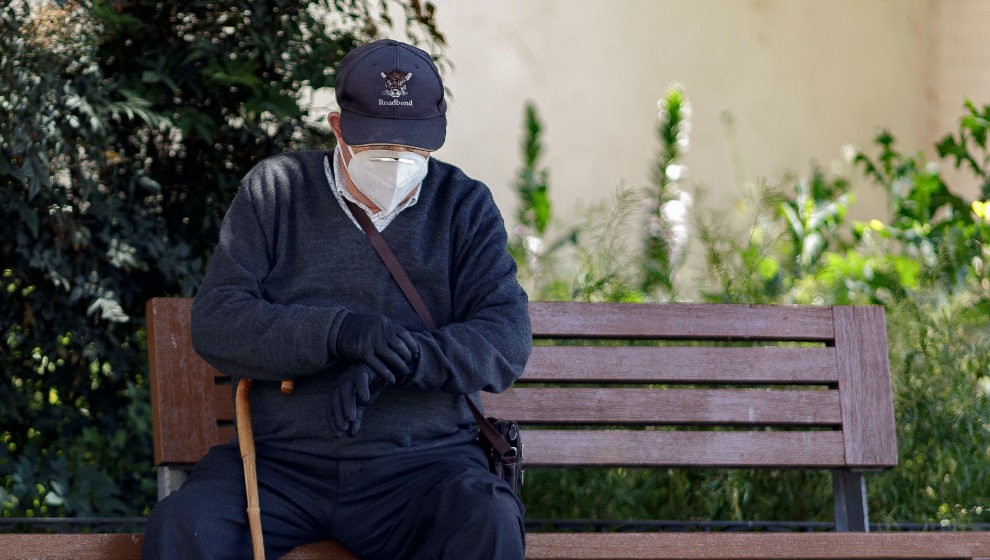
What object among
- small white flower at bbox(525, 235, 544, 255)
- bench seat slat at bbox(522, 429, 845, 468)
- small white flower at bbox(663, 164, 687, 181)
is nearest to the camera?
bench seat slat at bbox(522, 429, 845, 468)

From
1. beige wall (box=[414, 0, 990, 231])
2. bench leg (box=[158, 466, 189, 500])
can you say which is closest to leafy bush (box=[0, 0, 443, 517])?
bench leg (box=[158, 466, 189, 500])

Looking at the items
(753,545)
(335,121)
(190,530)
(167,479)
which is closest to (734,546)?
(753,545)

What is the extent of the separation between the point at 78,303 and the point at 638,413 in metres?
1.76

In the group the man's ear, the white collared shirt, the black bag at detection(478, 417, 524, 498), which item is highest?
the man's ear

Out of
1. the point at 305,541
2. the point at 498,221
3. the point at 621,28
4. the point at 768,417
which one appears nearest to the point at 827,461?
the point at 768,417

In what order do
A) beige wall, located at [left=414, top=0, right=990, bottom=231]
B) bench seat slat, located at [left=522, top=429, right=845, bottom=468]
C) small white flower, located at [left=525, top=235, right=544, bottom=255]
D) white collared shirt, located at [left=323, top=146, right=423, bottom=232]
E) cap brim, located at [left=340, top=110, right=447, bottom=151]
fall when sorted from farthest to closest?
1. beige wall, located at [left=414, top=0, right=990, bottom=231]
2. small white flower, located at [left=525, top=235, right=544, bottom=255]
3. bench seat slat, located at [left=522, top=429, right=845, bottom=468]
4. white collared shirt, located at [left=323, top=146, right=423, bottom=232]
5. cap brim, located at [left=340, top=110, right=447, bottom=151]

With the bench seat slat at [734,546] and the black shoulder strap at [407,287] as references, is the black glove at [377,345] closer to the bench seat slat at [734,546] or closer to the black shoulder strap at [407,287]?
the black shoulder strap at [407,287]

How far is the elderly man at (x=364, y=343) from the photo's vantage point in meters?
2.11

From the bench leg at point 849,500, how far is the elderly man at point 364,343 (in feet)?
3.87

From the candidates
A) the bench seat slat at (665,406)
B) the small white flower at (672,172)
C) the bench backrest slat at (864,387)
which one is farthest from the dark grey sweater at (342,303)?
the small white flower at (672,172)

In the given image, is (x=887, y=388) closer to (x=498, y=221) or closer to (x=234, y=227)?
(x=498, y=221)

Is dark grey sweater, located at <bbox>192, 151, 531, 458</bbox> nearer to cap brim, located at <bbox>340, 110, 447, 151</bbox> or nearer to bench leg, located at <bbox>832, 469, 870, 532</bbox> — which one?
cap brim, located at <bbox>340, 110, 447, 151</bbox>

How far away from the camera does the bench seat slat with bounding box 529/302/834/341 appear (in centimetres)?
A: 295

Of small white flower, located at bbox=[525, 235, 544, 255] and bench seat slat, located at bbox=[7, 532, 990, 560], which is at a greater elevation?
small white flower, located at bbox=[525, 235, 544, 255]
